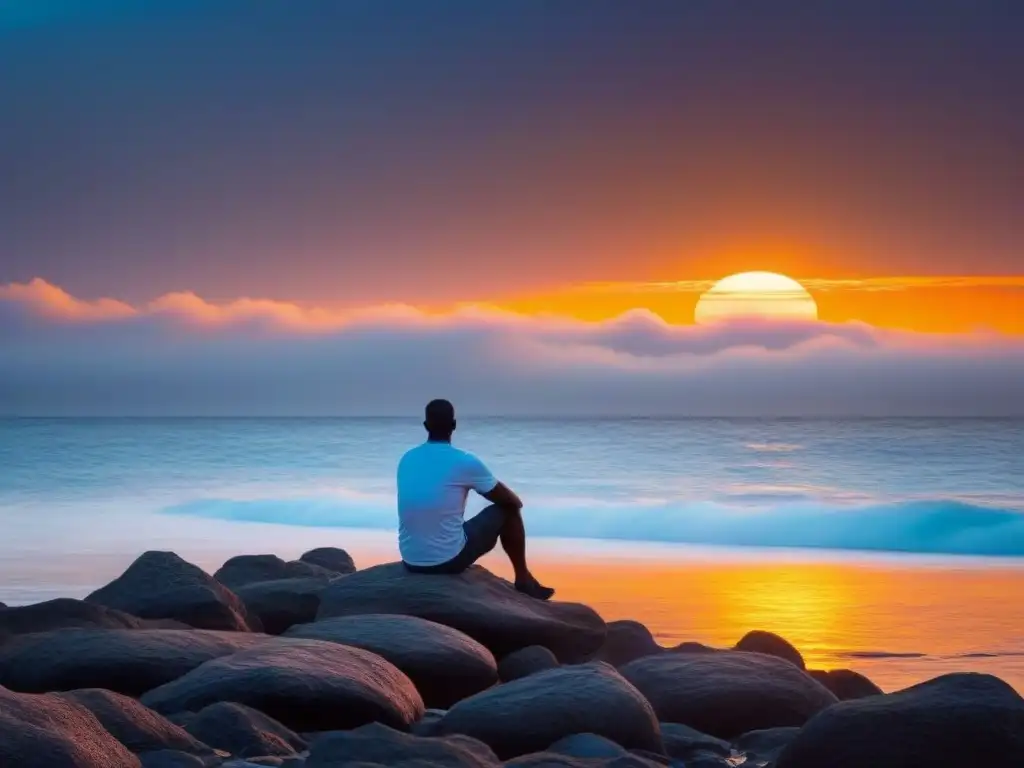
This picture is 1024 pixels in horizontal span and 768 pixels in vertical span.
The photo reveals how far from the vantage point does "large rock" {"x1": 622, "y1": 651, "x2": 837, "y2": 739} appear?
7.77 metres

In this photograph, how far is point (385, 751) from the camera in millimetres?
5883

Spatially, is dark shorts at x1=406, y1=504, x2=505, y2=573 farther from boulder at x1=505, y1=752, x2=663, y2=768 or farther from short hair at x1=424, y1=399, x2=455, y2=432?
boulder at x1=505, y1=752, x2=663, y2=768

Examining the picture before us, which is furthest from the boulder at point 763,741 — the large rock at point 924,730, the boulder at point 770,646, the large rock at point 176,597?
the large rock at point 176,597

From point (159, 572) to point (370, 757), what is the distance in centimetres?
411

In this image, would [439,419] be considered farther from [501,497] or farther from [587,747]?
[587,747]

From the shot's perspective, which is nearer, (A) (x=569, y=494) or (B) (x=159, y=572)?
(B) (x=159, y=572)

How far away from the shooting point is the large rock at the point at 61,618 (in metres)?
8.46

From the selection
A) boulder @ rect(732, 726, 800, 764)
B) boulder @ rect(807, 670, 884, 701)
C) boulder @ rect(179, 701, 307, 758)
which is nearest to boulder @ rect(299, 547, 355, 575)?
boulder @ rect(807, 670, 884, 701)

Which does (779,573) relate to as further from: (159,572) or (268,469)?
(268,469)

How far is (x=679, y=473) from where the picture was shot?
4006 centimetres

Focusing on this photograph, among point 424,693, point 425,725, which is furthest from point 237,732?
point 424,693

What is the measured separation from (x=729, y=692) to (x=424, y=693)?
154 centimetres

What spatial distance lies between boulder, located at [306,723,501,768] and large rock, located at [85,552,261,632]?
3.31 metres

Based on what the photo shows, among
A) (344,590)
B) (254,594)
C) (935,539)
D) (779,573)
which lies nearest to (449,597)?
(344,590)
